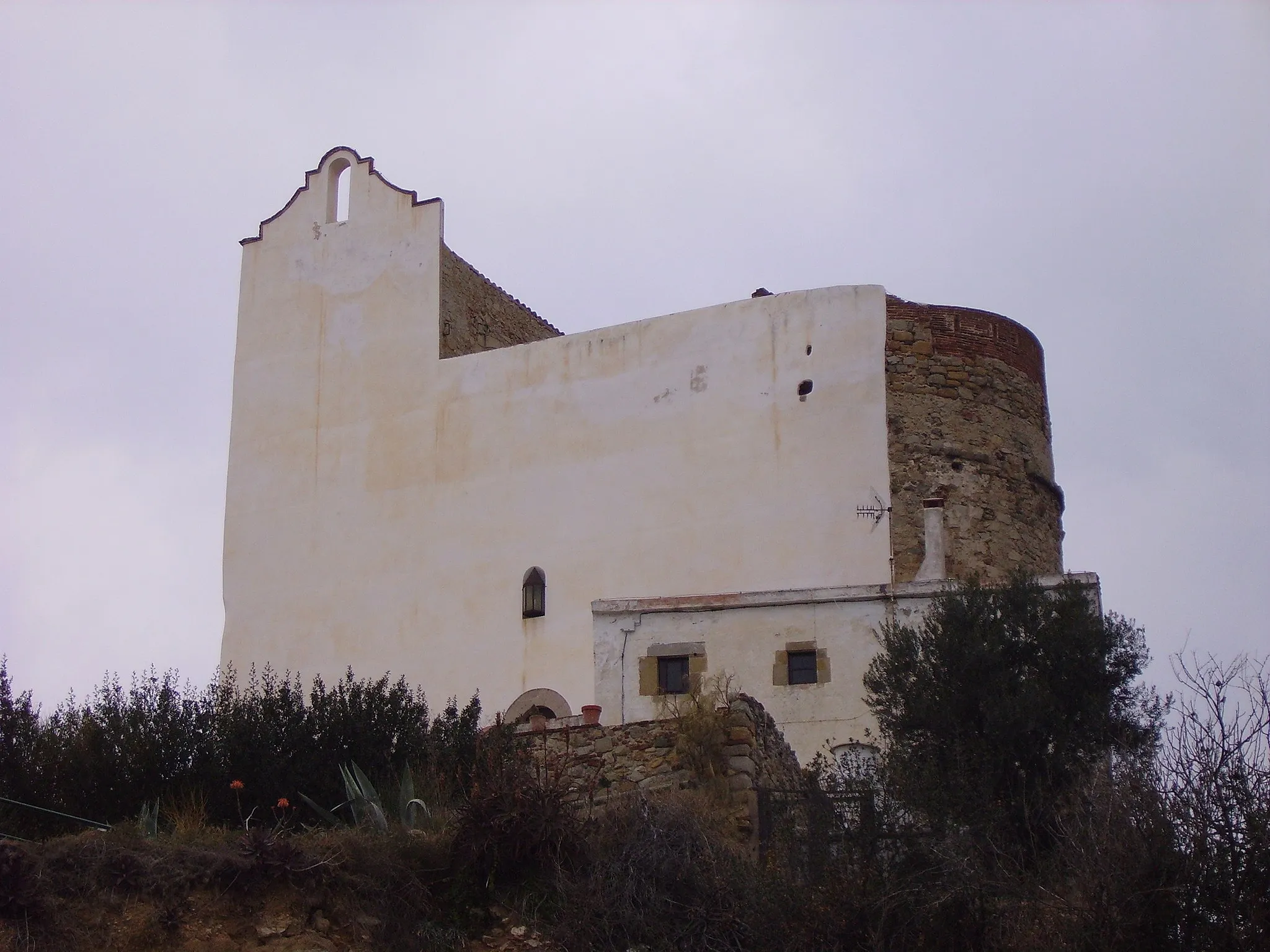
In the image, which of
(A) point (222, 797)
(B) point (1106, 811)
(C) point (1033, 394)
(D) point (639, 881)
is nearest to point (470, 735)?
(A) point (222, 797)

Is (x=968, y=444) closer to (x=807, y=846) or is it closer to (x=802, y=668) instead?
(x=802, y=668)

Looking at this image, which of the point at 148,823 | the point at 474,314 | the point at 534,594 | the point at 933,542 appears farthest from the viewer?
the point at 474,314

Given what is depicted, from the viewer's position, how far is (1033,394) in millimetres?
23547

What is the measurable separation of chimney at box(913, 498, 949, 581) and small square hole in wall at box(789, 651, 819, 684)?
293 cm

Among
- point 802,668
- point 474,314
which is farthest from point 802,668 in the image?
point 474,314

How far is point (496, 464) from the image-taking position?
2458 cm

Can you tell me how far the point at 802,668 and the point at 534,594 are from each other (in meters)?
5.89

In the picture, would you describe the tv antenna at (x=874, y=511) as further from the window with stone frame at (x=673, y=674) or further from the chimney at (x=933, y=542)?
the window with stone frame at (x=673, y=674)

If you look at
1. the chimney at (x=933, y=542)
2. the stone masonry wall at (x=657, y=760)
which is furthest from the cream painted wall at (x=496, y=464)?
the stone masonry wall at (x=657, y=760)

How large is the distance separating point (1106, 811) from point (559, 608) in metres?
12.3

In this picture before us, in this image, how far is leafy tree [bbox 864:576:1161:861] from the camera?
13328 millimetres

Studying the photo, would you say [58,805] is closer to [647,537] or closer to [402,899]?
[402,899]

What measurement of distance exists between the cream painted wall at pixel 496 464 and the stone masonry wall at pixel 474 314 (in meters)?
0.28

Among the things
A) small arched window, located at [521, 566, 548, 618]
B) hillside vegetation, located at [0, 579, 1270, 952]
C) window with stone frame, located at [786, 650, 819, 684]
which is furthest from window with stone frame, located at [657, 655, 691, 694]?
small arched window, located at [521, 566, 548, 618]
